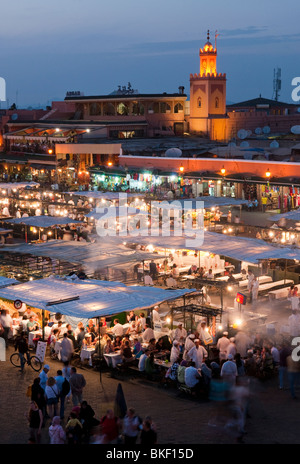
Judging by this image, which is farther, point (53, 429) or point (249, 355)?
point (249, 355)

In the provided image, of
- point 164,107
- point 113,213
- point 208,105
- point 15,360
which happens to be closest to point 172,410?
point 15,360

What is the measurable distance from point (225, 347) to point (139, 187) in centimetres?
2487

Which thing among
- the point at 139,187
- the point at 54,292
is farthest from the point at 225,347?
the point at 139,187

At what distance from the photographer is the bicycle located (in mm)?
14891

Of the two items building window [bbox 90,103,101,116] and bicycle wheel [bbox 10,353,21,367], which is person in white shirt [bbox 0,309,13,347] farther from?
building window [bbox 90,103,101,116]

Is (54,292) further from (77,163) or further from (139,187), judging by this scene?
(77,163)

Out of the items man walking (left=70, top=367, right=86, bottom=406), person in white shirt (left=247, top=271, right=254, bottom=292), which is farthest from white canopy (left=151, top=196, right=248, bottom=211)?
man walking (left=70, top=367, right=86, bottom=406)

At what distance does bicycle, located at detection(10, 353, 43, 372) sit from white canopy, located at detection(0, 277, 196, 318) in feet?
3.57

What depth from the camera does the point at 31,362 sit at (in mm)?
15242

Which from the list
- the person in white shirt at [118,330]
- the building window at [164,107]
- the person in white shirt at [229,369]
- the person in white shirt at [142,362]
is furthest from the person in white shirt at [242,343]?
the building window at [164,107]

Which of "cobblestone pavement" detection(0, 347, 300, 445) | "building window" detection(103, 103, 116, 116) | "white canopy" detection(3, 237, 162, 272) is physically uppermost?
"building window" detection(103, 103, 116, 116)
